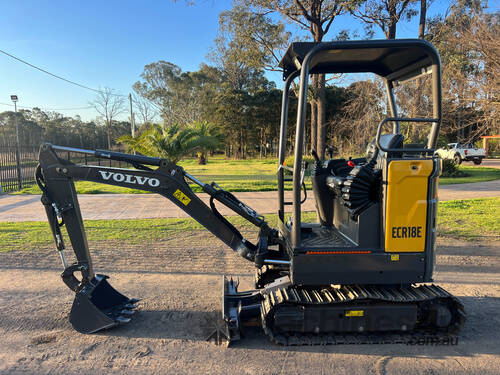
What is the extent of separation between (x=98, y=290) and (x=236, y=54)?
21.3 m

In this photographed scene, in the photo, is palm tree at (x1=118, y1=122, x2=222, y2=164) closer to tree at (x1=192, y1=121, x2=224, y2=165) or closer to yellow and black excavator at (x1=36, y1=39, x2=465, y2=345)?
tree at (x1=192, y1=121, x2=224, y2=165)

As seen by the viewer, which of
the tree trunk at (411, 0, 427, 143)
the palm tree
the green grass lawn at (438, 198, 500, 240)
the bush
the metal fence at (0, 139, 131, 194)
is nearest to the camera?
the green grass lawn at (438, 198, 500, 240)

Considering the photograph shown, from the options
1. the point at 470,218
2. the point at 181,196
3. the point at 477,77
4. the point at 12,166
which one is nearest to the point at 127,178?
the point at 181,196

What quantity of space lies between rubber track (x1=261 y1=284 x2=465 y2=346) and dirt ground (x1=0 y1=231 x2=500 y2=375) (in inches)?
3.4

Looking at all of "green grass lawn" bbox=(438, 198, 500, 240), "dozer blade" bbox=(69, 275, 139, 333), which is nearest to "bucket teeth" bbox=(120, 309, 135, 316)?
"dozer blade" bbox=(69, 275, 139, 333)

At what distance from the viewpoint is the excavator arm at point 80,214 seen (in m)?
3.55

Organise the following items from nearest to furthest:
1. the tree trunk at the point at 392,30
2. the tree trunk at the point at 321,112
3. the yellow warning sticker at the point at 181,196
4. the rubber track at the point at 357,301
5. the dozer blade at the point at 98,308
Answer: the rubber track at the point at 357,301, the dozer blade at the point at 98,308, the yellow warning sticker at the point at 181,196, the tree trunk at the point at 321,112, the tree trunk at the point at 392,30

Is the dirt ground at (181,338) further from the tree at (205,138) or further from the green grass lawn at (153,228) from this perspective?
the tree at (205,138)

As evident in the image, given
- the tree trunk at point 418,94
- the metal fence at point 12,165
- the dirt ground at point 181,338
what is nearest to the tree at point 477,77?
the tree trunk at point 418,94

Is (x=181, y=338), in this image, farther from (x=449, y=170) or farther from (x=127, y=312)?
(x=449, y=170)

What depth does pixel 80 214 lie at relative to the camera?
367 centimetres

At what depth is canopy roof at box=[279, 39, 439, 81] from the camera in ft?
10.3

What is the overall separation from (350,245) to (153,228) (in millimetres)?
5383

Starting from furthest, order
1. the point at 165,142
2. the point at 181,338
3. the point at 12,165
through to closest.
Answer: the point at 165,142
the point at 12,165
the point at 181,338
